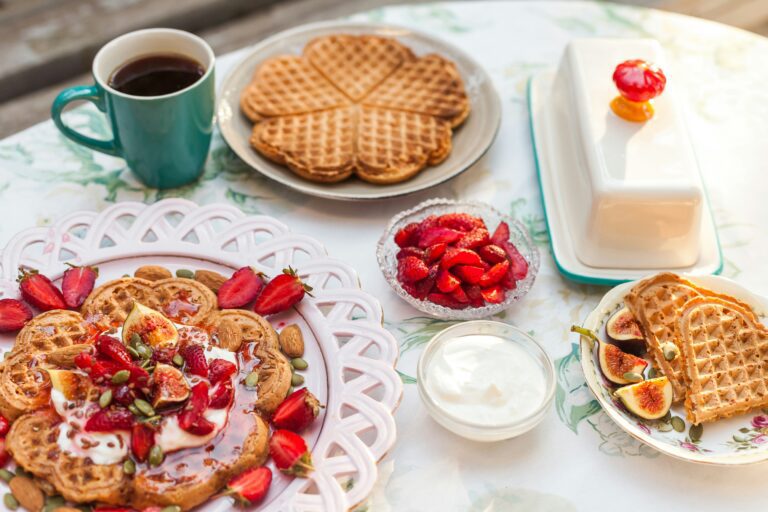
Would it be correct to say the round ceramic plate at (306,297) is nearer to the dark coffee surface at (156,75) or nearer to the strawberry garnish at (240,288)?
the strawberry garnish at (240,288)

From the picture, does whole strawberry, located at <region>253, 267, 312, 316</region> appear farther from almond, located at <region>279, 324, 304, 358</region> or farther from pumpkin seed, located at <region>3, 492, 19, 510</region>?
pumpkin seed, located at <region>3, 492, 19, 510</region>

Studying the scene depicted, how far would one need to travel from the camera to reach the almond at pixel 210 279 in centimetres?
187

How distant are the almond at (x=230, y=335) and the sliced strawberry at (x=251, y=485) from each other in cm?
29

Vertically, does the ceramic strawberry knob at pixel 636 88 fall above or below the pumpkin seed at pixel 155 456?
above

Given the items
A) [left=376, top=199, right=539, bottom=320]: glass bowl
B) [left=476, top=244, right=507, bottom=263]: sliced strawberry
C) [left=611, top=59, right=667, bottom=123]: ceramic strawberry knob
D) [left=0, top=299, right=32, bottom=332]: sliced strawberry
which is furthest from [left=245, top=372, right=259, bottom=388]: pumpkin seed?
[left=611, top=59, right=667, bottom=123]: ceramic strawberry knob

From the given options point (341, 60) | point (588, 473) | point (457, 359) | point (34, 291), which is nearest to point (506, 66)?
point (341, 60)

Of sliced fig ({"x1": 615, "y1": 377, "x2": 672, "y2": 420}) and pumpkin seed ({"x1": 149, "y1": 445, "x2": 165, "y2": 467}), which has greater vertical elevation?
pumpkin seed ({"x1": 149, "y1": 445, "x2": 165, "y2": 467})

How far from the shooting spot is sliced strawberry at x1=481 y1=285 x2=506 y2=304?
74.4 inches

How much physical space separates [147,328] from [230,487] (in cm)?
41

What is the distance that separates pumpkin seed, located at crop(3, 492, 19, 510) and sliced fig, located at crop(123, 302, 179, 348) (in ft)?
1.19

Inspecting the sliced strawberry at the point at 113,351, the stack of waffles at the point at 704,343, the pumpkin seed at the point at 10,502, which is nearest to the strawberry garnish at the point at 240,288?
the sliced strawberry at the point at 113,351

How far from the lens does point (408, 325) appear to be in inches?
76.1

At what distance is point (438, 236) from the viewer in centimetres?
194

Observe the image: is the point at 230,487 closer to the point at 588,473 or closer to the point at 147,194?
the point at 588,473
